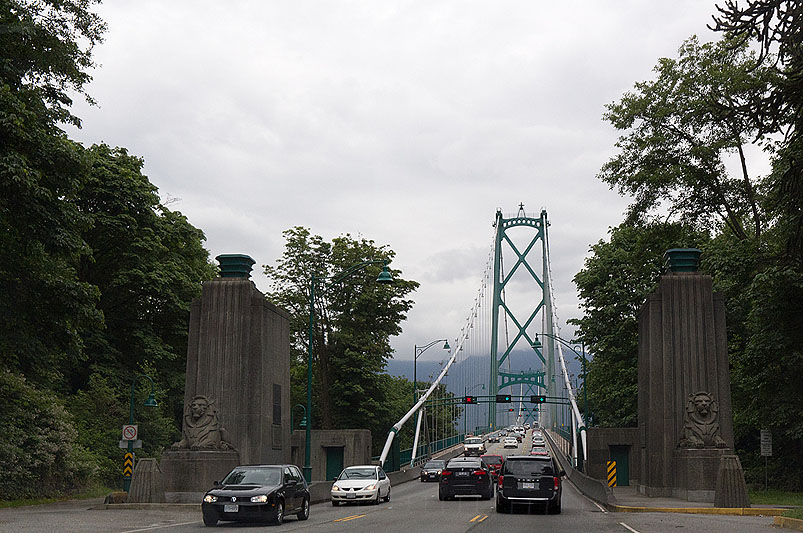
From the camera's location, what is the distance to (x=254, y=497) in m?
19.9

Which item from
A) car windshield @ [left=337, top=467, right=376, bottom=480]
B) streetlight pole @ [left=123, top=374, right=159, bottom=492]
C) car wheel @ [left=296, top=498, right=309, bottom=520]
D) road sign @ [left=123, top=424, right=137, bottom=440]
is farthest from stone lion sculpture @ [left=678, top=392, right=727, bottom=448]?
road sign @ [left=123, top=424, right=137, bottom=440]

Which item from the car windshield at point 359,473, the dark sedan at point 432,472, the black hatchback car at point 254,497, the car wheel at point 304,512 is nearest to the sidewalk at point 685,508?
the car windshield at point 359,473

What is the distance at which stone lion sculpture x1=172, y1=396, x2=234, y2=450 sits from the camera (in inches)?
1198

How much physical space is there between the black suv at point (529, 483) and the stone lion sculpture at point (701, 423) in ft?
26.2

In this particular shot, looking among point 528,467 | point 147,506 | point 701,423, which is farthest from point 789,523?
point 147,506

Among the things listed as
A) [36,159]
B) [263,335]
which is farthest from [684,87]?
[36,159]

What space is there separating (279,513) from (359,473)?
39.6ft

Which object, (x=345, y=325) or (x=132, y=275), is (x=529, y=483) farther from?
(x=345, y=325)

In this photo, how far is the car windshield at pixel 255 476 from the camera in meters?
21.2

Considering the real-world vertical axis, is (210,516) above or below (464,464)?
below

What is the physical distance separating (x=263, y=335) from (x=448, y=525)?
550 inches

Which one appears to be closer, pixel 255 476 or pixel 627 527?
pixel 627 527

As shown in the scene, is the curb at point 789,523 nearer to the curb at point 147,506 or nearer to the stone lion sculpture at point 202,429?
the curb at point 147,506

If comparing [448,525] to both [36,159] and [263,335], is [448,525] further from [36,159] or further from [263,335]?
[36,159]
